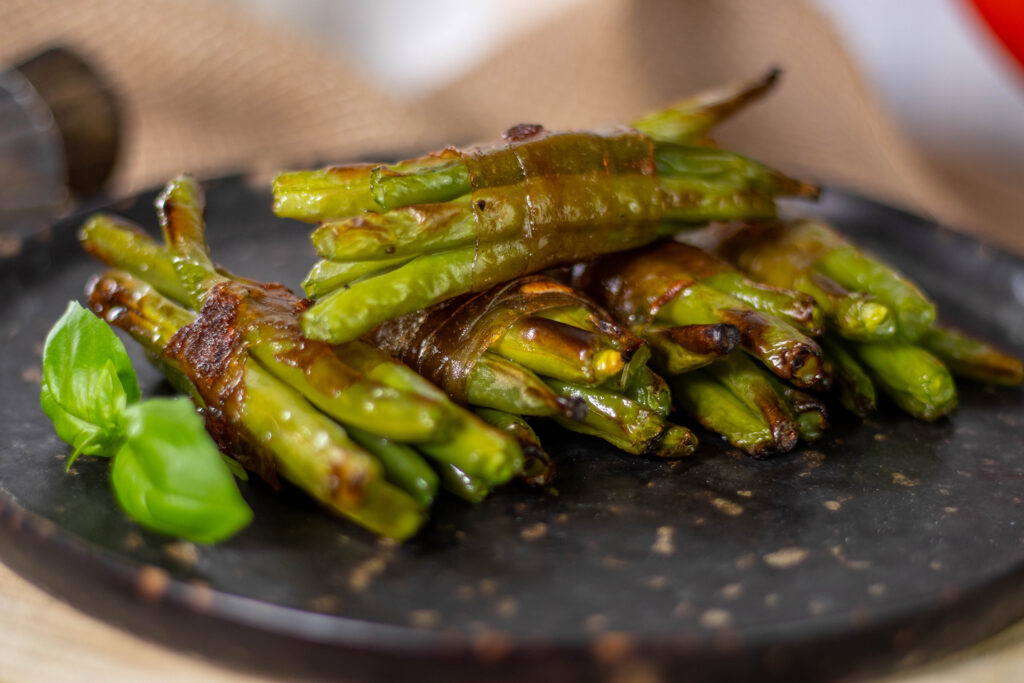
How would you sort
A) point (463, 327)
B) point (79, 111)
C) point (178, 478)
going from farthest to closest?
point (79, 111) → point (463, 327) → point (178, 478)

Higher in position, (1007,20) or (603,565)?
(1007,20)

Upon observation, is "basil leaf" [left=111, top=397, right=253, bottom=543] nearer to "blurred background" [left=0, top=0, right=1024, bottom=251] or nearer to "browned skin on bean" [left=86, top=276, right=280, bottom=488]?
"browned skin on bean" [left=86, top=276, right=280, bottom=488]

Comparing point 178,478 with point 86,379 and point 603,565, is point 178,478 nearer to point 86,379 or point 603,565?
point 86,379

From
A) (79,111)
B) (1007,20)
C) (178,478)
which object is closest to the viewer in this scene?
(178,478)

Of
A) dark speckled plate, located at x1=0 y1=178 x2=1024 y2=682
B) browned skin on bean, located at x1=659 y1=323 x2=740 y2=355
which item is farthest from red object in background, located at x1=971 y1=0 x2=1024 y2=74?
browned skin on bean, located at x1=659 y1=323 x2=740 y2=355

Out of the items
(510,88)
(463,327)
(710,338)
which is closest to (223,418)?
(463,327)

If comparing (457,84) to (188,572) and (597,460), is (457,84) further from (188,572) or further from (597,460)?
(188,572)
